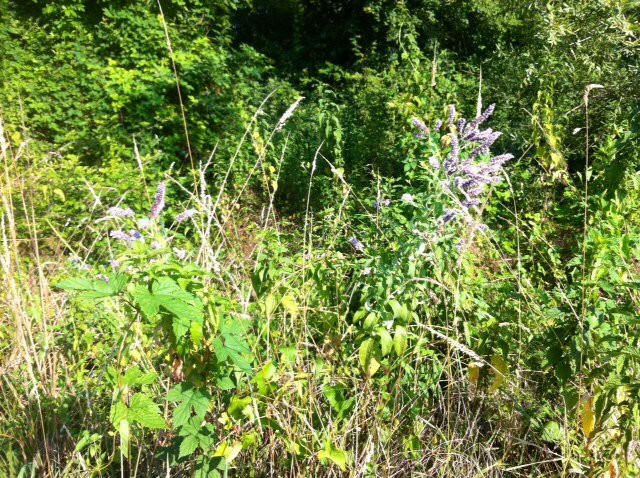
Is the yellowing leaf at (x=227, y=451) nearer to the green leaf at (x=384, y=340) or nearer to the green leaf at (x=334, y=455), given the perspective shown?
the green leaf at (x=334, y=455)

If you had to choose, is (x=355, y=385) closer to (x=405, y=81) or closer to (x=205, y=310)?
(x=205, y=310)

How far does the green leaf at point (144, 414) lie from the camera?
58.9 inches

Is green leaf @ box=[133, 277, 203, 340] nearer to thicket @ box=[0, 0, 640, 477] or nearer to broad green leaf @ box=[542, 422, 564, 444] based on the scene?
thicket @ box=[0, 0, 640, 477]

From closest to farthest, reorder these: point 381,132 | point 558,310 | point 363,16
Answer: point 558,310 → point 381,132 → point 363,16

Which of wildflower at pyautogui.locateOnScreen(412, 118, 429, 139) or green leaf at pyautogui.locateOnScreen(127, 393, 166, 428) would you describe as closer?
green leaf at pyautogui.locateOnScreen(127, 393, 166, 428)

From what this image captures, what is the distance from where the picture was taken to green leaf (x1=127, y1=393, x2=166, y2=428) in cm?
150

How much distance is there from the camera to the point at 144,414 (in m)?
1.53

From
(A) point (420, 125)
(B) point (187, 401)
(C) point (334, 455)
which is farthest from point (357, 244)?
(B) point (187, 401)

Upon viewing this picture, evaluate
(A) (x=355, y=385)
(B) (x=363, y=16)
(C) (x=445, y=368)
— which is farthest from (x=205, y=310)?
(B) (x=363, y=16)

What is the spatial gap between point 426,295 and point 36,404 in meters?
1.45

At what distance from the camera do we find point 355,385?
1.89 metres

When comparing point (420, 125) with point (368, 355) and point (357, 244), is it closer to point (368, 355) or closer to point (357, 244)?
point (357, 244)

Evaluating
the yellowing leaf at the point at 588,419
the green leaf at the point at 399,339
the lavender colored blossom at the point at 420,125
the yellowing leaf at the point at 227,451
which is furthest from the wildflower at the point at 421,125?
the yellowing leaf at the point at 227,451

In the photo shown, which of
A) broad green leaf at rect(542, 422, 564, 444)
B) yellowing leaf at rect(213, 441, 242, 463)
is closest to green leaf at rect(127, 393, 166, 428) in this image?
yellowing leaf at rect(213, 441, 242, 463)
